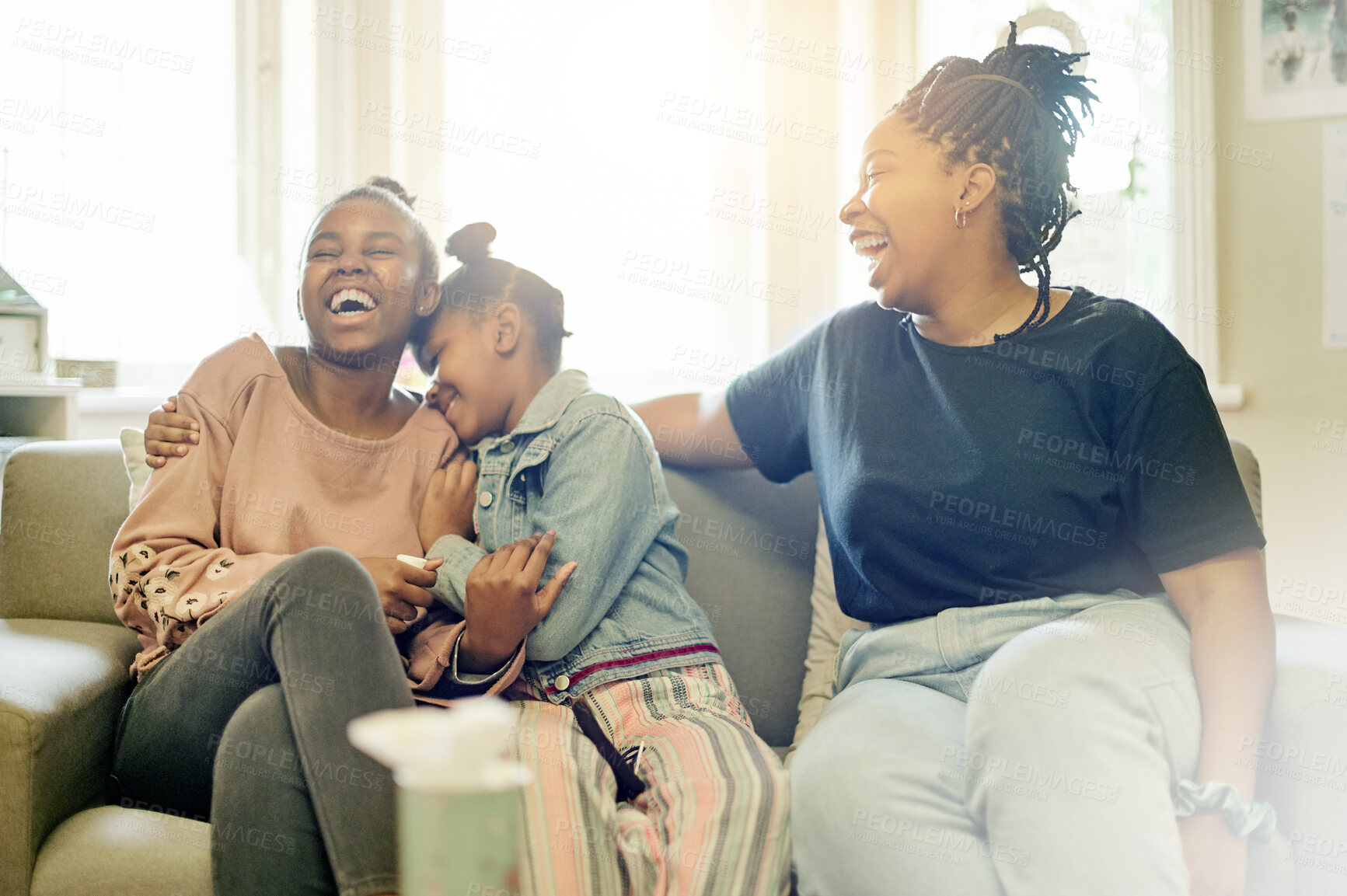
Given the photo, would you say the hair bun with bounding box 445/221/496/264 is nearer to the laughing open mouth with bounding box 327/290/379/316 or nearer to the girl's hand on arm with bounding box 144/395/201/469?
the laughing open mouth with bounding box 327/290/379/316

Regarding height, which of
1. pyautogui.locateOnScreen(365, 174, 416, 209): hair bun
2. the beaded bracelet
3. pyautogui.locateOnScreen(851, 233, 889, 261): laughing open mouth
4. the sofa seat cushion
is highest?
pyautogui.locateOnScreen(365, 174, 416, 209): hair bun

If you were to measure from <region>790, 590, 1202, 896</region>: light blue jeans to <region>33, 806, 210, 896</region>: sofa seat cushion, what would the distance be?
0.64m

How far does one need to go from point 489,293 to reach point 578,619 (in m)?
0.51

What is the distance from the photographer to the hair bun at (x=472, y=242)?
144cm

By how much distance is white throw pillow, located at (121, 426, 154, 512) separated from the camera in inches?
53.3

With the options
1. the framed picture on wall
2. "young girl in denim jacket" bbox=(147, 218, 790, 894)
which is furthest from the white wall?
"young girl in denim jacket" bbox=(147, 218, 790, 894)

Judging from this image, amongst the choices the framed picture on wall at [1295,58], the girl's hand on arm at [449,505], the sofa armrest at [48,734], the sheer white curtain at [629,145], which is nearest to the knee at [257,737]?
the sofa armrest at [48,734]

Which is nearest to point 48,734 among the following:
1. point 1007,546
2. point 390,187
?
point 390,187

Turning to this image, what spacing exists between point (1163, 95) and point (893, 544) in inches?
83.5

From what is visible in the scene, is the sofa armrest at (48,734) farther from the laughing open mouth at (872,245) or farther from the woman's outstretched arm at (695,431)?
the laughing open mouth at (872,245)

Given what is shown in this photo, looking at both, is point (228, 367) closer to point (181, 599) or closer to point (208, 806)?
point (181, 599)

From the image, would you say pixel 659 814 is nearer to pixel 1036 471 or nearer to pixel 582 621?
pixel 582 621

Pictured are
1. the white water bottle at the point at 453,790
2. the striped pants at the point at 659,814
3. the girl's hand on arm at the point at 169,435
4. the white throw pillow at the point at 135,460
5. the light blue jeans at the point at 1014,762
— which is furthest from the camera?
the white throw pillow at the point at 135,460

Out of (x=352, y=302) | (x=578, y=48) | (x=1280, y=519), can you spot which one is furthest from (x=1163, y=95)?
(x=352, y=302)
